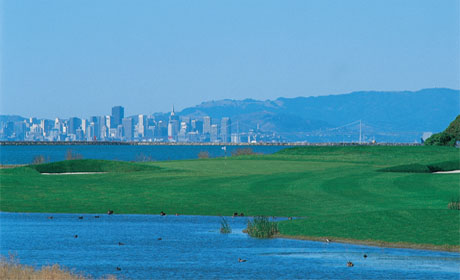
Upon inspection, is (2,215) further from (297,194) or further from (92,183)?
(297,194)

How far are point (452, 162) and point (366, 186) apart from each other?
63.1ft

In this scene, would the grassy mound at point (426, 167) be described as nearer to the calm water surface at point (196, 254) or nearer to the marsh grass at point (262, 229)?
the calm water surface at point (196, 254)

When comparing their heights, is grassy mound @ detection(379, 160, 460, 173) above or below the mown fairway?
above

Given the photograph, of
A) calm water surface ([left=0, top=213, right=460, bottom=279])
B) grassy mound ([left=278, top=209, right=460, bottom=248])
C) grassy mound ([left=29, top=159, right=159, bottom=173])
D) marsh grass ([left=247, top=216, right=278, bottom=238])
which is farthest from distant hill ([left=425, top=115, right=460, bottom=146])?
marsh grass ([left=247, top=216, right=278, bottom=238])

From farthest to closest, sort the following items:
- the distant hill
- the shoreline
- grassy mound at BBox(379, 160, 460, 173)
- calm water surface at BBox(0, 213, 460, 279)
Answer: the distant hill, grassy mound at BBox(379, 160, 460, 173), the shoreline, calm water surface at BBox(0, 213, 460, 279)

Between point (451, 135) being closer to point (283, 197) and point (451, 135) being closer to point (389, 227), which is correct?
point (283, 197)

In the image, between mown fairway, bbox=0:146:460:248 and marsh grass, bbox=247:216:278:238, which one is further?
marsh grass, bbox=247:216:278:238

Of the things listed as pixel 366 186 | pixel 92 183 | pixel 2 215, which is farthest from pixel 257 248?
pixel 92 183

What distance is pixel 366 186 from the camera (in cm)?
4947

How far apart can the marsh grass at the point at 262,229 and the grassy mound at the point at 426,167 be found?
1046 inches

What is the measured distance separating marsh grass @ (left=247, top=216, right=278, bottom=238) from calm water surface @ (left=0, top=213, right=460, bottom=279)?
38 centimetres

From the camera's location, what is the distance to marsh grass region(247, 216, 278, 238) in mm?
34219

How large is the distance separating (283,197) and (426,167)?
20118 mm

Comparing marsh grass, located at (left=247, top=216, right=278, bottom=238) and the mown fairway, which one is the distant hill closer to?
the mown fairway
